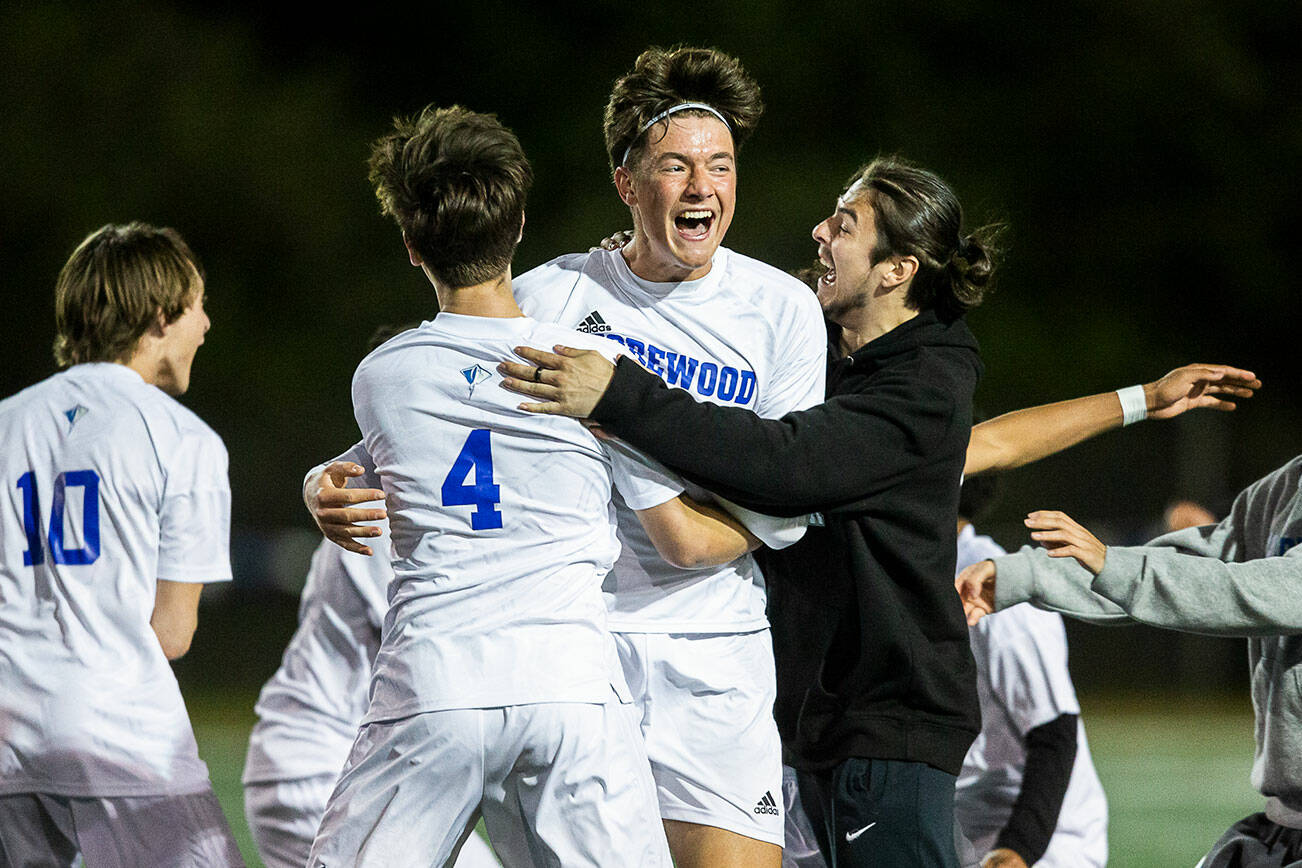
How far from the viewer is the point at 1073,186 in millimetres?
22078

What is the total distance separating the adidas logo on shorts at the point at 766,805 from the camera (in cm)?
336

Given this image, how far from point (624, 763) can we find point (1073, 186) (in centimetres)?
2050

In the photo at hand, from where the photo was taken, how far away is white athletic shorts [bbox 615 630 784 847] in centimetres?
333

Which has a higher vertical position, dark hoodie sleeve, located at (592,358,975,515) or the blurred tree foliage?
the blurred tree foliage

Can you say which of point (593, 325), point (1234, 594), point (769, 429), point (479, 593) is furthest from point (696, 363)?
point (1234, 594)

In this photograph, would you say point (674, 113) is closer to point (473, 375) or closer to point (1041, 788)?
point (473, 375)

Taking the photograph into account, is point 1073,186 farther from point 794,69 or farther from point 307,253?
point 307,253

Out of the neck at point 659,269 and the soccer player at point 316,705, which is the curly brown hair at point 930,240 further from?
the soccer player at point 316,705

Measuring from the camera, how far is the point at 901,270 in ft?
11.7

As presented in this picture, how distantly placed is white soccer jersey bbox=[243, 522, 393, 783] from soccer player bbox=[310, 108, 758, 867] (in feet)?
5.24

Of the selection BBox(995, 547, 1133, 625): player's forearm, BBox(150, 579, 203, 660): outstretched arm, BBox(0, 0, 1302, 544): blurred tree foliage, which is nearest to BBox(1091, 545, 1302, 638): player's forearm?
BBox(995, 547, 1133, 625): player's forearm

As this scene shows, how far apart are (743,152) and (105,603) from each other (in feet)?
58.8

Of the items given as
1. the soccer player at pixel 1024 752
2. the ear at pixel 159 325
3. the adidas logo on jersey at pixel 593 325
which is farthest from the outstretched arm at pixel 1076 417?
the ear at pixel 159 325

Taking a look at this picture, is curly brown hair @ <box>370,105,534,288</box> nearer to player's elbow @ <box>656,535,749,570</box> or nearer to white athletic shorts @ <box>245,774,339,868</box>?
player's elbow @ <box>656,535,749,570</box>
